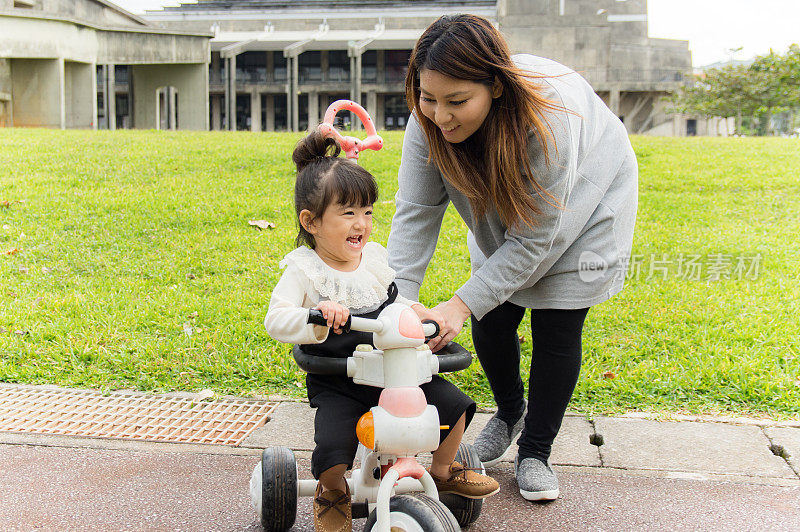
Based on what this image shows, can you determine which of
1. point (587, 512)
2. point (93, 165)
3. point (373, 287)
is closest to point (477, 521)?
point (587, 512)

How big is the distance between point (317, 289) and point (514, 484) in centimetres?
126

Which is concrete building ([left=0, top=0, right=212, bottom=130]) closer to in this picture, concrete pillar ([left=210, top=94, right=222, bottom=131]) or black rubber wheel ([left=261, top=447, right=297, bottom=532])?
concrete pillar ([left=210, top=94, right=222, bottom=131])

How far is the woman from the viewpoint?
2256 mm

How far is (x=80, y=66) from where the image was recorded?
66.2ft

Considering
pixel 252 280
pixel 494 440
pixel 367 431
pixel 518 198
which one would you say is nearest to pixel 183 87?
pixel 252 280

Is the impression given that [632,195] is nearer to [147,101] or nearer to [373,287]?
[373,287]

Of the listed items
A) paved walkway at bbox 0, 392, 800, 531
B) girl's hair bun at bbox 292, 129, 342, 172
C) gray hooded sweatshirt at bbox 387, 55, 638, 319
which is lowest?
paved walkway at bbox 0, 392, 800, 531

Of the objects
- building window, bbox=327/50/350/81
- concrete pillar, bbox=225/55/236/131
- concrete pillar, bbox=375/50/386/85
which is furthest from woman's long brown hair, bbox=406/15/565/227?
building window, bbox=327/50/350/81

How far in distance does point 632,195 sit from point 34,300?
13.2ft

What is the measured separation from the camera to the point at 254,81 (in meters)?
40.0

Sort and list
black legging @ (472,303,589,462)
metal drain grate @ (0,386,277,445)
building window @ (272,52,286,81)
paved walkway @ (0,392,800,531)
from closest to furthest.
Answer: paved walkway @ (0,392,800,531), black legging @ (472,303,589,462), metal drain grate @ (0,386,277,445), building window @ (272,52,286,81)

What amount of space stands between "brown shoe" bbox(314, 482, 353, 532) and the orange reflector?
1.08 feet

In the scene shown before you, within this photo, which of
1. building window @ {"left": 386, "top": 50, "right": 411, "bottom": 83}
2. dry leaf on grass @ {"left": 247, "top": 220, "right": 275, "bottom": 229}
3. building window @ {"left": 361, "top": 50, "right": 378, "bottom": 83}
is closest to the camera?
dry leaf on grass @ {"left": 247, "top": 220, "right": 275, "bottom": 229}

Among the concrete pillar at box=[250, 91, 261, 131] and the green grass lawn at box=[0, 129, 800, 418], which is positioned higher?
the concrete pillar at box=[250, 91, 261, 131]
